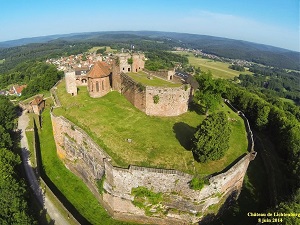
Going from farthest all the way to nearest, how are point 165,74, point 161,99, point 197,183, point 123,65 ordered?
point 165,74
point 123,65
point 161,99
point 197,183

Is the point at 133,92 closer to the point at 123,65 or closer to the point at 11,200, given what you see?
the point at 123,65

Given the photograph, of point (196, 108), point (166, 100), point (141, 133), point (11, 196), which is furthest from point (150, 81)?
point (11, 196)

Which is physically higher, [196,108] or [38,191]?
[196,108]

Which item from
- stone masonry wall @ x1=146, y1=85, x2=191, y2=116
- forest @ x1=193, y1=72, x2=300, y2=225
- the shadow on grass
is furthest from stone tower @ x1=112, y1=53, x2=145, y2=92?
the shadow on grass

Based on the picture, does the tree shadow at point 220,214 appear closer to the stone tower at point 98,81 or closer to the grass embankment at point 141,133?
the grass embankment at point 141,133

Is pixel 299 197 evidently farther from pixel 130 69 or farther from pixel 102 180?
pixel 130 69

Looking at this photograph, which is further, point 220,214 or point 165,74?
→ point 165,74
